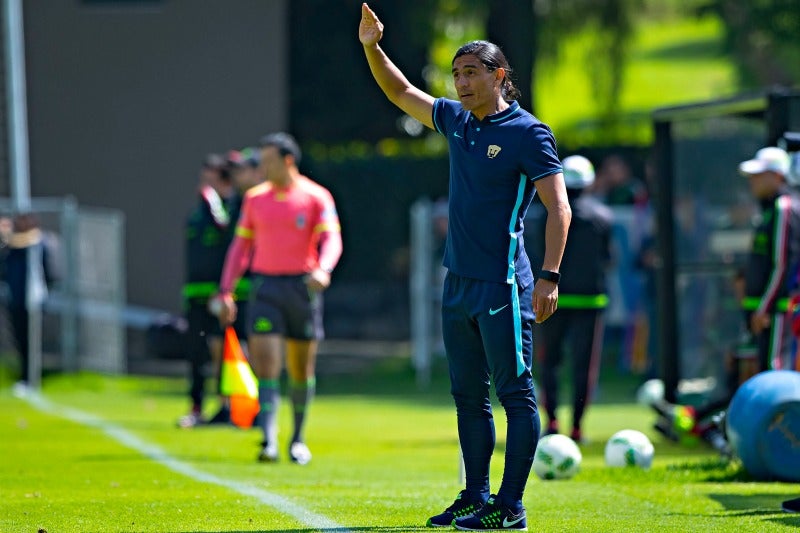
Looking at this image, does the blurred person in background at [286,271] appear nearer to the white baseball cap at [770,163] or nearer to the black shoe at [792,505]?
the white baseball cap at [770,163]

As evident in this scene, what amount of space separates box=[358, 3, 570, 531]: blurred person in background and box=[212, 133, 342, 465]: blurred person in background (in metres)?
4.08

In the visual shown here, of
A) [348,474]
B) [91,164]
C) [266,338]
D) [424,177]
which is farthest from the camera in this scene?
[91,164]

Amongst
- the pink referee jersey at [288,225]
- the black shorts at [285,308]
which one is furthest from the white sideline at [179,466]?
the pink referee jersey at [288,225]

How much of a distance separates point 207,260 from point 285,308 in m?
3.37

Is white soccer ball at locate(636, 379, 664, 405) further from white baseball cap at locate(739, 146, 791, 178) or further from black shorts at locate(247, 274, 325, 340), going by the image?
black shorts at locate(247, 274, 325, 340)

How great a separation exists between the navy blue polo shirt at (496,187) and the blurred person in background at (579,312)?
577 centimetres

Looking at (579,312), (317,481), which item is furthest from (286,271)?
(579,312)

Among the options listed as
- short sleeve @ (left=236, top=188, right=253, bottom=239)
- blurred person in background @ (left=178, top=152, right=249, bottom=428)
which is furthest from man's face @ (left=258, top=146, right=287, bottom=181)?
blurred person in background @ (left=178, top=152, right=249, bottom=428)

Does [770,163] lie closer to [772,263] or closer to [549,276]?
[772,263]

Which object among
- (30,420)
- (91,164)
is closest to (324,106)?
(91,164)

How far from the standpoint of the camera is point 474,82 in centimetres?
793

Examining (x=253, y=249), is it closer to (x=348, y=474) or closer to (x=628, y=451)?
(x=348, y=474)

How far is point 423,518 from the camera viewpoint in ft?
27.8

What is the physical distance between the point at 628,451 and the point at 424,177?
15068mm
